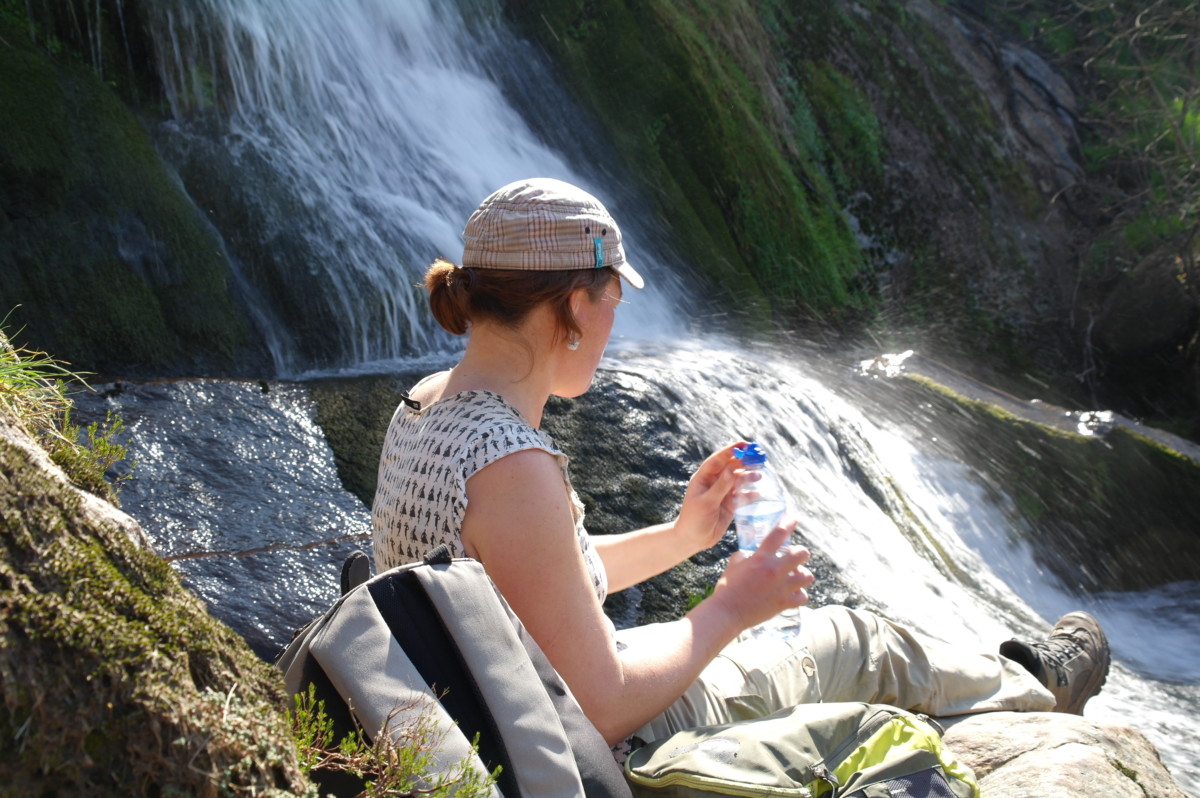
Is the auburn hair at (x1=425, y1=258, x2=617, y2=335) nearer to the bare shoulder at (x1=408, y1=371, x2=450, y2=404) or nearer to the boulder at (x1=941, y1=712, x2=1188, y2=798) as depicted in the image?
the bare shoulder at (x1=408, y1=371, x2=450, y2=404)

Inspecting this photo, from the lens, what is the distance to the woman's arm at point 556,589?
6.43 ft

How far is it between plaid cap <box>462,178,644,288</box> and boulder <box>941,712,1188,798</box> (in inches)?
63.1

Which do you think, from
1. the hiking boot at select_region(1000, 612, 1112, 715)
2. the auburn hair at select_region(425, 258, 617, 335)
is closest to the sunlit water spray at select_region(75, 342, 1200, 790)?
the hiking boot at select_region(1000, 612, 1112, 715)

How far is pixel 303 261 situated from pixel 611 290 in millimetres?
4085

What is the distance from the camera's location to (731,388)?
6520 millimetres

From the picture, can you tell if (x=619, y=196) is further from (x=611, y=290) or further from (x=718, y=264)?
(x=611, y=290)

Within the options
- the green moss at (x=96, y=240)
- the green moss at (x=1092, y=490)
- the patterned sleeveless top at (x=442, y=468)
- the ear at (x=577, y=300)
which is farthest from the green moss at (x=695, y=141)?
the patterned sleeveless top at (x=442, y=468)

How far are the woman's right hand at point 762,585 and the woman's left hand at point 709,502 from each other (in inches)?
20.0

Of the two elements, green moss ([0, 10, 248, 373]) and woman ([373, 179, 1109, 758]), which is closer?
woman ([373, 179, 1109, 758])

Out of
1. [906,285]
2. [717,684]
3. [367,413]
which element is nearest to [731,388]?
[367,413]

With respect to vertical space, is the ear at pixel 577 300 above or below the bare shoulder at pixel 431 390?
above

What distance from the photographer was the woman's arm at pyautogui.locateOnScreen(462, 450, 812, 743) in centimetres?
196

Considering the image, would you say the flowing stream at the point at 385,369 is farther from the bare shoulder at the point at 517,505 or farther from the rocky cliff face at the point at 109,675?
the rocky cliff face at the point at 109,675

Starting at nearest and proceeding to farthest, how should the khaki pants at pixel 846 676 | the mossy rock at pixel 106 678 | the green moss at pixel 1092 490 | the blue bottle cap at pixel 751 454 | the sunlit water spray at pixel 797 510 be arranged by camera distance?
the mossy rock at pixel 106 678, the khaki pants at pixel 846 676, the blue bottle cap at pixel 751 454, the sunlit water spray at pixel 797 510, the green moss at pixel 1092 490
